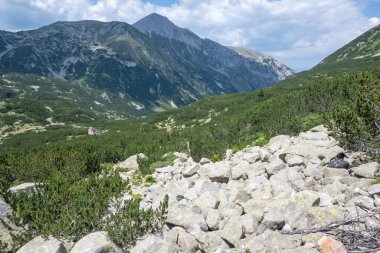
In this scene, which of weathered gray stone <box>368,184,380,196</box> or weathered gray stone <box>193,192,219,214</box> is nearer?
weathered gray stone <box>368,184,380,196</box>

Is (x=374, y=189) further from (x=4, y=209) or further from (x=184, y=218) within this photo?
(x=4, y=209)

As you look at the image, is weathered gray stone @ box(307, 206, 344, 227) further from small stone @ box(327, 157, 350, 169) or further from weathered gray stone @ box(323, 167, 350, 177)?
small stone @ box(327, 157, 350, 169)

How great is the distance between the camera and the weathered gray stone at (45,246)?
1176 cm

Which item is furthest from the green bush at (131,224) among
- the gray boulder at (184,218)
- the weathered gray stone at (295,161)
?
the weathered gray stone at (295,161)

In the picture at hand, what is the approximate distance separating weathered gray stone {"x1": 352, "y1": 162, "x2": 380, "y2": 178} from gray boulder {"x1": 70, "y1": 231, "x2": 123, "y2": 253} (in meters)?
10.1

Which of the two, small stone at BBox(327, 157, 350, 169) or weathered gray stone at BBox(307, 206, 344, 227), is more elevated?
small stone at BBox(327, 157, 350, 169)

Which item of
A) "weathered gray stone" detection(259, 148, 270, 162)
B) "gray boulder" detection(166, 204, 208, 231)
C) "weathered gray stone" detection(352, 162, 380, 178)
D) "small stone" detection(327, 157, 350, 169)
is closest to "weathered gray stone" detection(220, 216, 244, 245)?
"gray boulder" detection(166, 204, 208, 231)

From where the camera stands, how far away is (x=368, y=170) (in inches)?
567

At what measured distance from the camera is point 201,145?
36750 mm

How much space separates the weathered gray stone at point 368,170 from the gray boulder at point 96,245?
10101 millimetres

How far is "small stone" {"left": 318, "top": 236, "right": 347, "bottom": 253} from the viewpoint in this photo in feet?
30.7

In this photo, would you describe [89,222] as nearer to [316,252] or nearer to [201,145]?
[316,252]

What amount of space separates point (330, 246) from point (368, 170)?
6.27 metres

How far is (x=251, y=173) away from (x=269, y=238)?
8.03 meters
